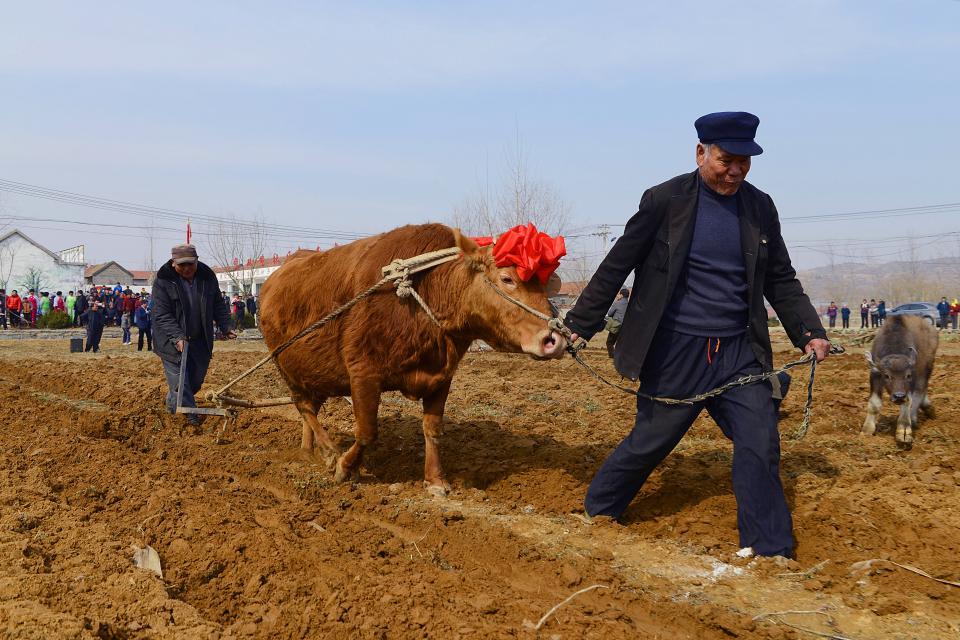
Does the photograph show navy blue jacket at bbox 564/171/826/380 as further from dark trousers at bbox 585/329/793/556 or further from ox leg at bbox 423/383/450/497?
ox leg at bbox 423/383/450/497

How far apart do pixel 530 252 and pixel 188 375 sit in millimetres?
4345

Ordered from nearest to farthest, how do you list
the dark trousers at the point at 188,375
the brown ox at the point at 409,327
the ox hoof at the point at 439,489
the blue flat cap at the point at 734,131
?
the blue flat cap at the point at 734,131 → the brown ox at the point at 409,327 → the ox hoof at the point at 439,489 → the dark trousers at the point at 188,375

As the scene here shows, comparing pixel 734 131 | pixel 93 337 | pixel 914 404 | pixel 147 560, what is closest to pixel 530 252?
pixel 734 131

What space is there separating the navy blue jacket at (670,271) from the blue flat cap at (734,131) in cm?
31

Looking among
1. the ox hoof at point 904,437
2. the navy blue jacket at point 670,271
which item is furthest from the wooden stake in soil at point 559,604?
the ox hoof at point 904,437

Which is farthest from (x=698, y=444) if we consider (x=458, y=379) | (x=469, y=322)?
(x=458, y=379)

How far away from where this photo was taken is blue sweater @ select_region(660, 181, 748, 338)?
4.65 meters

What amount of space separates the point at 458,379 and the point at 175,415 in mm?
5409

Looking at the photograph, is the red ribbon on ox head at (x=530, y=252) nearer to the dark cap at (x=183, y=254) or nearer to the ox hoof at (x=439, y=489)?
the ox hoof at (x=439, y=489)

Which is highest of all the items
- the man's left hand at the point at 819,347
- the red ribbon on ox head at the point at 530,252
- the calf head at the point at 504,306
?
the red ribbon on ox head at the point at 530,252

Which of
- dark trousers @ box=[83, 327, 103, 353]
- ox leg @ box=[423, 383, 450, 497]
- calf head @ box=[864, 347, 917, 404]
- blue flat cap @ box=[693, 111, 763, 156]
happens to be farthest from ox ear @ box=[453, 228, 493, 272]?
dark trousers @ box=[83, 327, 103, 353]

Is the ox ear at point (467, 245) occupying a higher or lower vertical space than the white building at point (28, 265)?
lower

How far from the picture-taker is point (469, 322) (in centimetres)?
606

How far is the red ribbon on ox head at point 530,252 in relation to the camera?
562 centimetres
